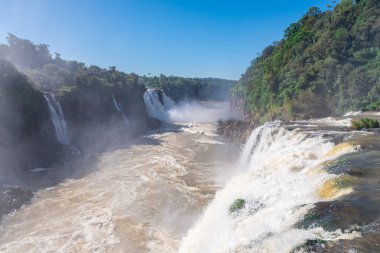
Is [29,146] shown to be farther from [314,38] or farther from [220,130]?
[314,38]

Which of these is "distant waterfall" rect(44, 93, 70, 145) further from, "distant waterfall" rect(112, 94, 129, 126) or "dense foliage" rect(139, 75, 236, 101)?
"dense foliage" rect(139, 75, 236, 101)

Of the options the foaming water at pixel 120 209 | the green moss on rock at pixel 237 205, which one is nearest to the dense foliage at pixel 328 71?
the foaming water at pixel 120 209

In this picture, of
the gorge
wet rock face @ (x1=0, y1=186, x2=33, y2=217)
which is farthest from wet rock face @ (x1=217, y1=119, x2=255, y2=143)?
wet rock face @ (x1=0, y1=186, x2=33, y2=217)

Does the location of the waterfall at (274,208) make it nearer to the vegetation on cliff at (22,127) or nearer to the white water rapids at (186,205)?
the white water rapids at (186,205)

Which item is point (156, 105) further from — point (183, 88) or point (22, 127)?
point (183, 88)

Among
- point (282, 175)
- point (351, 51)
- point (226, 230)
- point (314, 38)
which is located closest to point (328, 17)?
point (314, 38)
